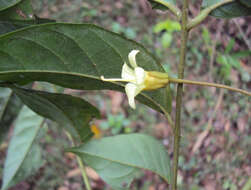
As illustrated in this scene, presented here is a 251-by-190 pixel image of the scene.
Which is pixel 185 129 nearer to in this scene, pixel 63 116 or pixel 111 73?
pixel 63 116

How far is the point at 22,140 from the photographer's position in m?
1.16

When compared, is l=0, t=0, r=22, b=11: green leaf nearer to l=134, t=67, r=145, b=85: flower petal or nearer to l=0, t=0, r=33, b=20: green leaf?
l=0, t=0, r=33, b=20: green leaf

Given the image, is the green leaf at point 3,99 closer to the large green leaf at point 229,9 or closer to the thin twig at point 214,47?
the large green leaf at point 229,9

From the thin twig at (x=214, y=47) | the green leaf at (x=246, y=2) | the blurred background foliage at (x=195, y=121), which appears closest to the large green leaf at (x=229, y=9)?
the green leaf at (x=246, y=2)

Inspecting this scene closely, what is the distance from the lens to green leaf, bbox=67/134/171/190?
816 mm

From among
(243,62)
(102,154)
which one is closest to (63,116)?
(102,154)

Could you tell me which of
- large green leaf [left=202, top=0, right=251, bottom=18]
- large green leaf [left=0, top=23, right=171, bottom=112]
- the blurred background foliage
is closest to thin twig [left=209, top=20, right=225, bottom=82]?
the blurred background foliage

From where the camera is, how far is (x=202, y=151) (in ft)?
7.51

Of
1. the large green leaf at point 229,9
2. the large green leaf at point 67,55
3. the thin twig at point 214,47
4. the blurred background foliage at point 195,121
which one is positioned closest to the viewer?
the large green leaf at point 67,55

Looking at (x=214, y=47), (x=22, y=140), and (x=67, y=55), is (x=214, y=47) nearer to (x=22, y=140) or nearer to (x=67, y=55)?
(x=22, y=140)

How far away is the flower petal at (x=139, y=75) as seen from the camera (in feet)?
1.84

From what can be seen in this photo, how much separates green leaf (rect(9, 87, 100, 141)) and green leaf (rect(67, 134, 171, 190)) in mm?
74

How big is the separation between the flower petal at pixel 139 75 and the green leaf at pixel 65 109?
0.69ft

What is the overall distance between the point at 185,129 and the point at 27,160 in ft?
4.78
